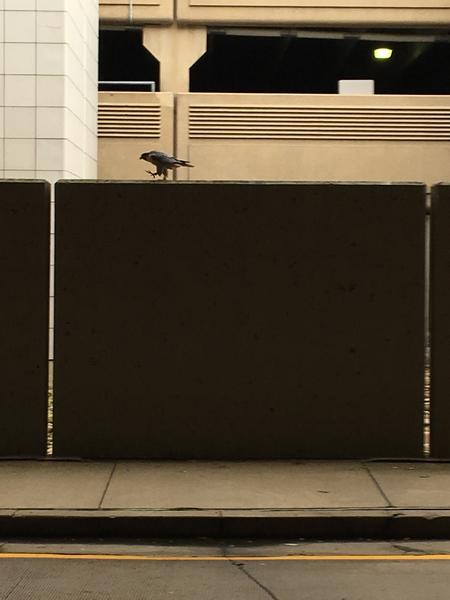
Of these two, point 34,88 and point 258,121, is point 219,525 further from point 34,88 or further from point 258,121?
point 258,121

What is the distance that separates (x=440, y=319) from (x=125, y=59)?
1996 cm

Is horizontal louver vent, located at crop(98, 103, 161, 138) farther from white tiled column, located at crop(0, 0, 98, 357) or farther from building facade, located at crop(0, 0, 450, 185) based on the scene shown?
white tiled column, located at crop(0, 0, 98, 357)

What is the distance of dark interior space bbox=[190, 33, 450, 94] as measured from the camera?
23328mm

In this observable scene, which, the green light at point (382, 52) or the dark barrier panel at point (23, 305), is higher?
the green light at point (382, 52)

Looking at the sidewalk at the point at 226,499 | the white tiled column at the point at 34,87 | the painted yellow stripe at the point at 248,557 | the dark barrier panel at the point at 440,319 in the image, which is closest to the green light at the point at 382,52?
the white tiled column at the point at 34,87

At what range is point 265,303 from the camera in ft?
27.0

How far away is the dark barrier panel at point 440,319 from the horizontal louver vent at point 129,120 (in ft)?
37.6

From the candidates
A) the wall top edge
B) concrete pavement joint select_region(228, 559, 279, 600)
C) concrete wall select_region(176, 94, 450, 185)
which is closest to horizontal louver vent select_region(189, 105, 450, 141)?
concrete wall select_region(176, 94, 450, 185)

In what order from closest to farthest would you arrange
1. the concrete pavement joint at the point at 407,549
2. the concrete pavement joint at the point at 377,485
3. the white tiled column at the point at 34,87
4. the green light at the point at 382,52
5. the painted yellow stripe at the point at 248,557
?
the painted yellow stripe at the point at 248,557
the concrete pavement joint at the point at 407,549
the concrete pavement joint at the point at 377,485
the white tiled column at the point at 34,87
the green light at the point at 382,52

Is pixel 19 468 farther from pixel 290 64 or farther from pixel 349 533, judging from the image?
pixel 290 64

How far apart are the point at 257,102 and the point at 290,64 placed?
28.3 ft

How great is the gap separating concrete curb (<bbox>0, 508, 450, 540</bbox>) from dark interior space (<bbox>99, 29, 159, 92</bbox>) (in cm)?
1559

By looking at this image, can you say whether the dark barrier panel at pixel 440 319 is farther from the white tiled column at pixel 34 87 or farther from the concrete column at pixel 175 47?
the concrete column at pixel 175 47

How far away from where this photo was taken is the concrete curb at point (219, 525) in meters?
6.51
